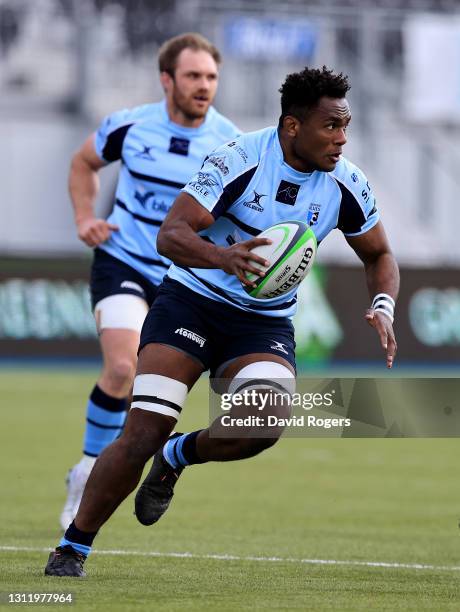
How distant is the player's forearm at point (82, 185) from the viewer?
8602 mm

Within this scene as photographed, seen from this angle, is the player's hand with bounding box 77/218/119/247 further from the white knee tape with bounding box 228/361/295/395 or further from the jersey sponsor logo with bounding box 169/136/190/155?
the white knee tape with bounding box 228/361/295/395

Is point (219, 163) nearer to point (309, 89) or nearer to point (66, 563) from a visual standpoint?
point (309, 89)

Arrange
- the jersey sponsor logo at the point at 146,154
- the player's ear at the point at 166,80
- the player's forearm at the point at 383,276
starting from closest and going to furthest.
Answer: the player's forearm at the point at 383,276 → the jersey sponsor logo at the point at 146,154 → the player's ear at the point at 166,80

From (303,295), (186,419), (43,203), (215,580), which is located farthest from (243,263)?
(43,203)

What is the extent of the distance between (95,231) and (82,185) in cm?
43

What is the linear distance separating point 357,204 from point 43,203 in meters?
21.5

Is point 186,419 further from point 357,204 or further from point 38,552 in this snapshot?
point 357,204

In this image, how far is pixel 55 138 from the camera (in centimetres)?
2747

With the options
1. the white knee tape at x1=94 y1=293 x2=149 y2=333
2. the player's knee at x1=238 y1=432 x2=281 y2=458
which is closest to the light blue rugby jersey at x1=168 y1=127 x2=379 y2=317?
the player's knee at x1=238 y1=432 x2=281 y2=458

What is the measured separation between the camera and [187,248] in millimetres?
6016

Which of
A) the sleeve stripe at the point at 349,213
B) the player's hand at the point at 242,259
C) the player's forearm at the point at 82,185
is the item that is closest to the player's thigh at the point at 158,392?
the player's hand at the point at 242,259

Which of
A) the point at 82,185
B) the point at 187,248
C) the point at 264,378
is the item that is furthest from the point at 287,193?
the point at 82,185

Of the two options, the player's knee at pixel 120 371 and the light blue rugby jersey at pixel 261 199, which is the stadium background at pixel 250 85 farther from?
the light blue rugby jersey at pixel 261 199

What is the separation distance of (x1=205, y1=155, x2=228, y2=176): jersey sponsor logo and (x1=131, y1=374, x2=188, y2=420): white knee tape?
94cm
